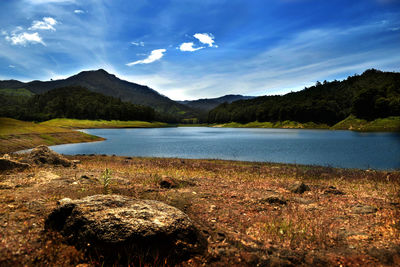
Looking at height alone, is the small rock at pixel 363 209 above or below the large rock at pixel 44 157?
below

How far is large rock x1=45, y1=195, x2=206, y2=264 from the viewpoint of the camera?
6.90 meters

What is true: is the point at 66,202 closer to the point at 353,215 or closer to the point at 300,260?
the point at 300,260

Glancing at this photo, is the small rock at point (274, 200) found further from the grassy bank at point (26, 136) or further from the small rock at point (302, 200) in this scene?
the grassy bank at point (26, 136)

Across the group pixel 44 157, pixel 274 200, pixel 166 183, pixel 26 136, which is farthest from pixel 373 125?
pixel 26 136

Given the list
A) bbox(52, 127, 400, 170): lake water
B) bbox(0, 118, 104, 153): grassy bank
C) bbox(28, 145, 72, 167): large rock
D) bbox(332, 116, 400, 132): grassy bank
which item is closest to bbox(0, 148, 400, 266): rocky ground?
bbox(28, 145, 72, 167): large rock

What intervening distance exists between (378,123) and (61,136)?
162m

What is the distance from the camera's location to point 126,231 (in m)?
7.02

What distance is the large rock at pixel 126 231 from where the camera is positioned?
6898mm

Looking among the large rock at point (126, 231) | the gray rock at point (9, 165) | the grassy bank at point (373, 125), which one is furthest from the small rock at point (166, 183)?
the grassy bank at point (373, 125)

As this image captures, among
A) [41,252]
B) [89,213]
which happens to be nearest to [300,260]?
[89,213]

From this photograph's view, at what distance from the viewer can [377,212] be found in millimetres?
11578

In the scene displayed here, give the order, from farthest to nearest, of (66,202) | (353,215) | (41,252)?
(353,215)
(66,202)
(41,252)

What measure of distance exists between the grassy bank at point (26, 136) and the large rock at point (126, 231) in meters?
49.5

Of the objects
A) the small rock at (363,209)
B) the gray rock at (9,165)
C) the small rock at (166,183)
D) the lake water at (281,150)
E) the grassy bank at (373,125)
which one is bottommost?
the lake water at (281,150)
